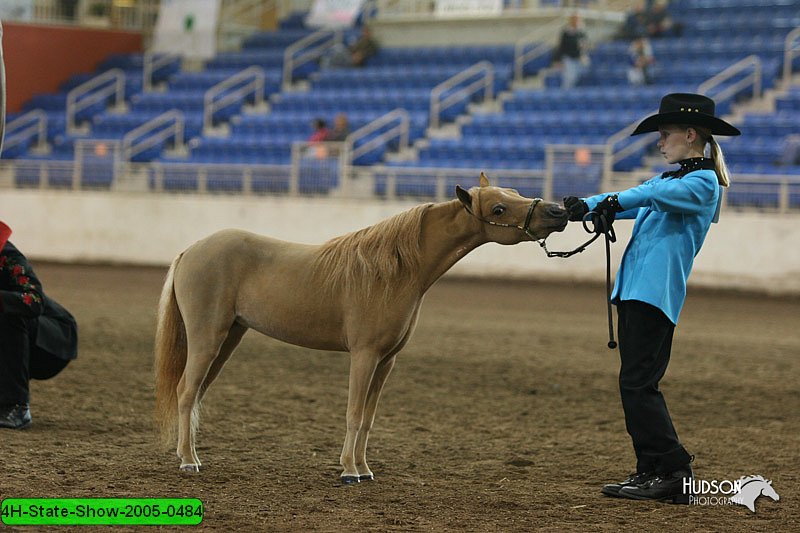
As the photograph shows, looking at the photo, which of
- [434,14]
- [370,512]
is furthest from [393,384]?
[434,14]

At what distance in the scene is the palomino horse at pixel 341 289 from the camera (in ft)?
16.7

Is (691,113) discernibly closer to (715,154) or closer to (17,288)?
(715,154)

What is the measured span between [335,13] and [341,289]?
2042 cm

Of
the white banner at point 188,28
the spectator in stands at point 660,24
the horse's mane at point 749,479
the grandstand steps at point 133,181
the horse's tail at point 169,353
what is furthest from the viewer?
the white banner at point 188,28

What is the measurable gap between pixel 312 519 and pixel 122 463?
4.70 feet

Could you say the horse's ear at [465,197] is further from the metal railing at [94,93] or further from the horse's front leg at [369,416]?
the metal railing at [94,93]

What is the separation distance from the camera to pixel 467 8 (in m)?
23.7

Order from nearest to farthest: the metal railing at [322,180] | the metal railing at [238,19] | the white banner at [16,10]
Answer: the metal railing at [322,180]
the white banner at [16,10]
the metal railing at [238,19]

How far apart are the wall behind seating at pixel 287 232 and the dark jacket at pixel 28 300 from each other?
32.5 feet

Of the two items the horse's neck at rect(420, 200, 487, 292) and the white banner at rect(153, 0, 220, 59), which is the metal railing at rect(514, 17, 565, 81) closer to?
the white banner at rect(153, 0, 220, 59)

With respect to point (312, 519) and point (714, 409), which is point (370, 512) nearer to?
point (312, 519)

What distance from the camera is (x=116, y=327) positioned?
1096cm

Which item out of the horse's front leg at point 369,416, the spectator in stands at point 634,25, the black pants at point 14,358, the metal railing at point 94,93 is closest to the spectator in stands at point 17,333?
the black pants at point 14,358

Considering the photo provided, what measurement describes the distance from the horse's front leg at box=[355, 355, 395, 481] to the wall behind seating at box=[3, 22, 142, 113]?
20863 millimetres
